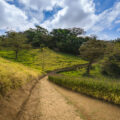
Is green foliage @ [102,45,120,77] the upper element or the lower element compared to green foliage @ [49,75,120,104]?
upper

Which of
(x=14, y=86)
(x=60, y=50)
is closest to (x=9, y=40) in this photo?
(x=60, y=50)

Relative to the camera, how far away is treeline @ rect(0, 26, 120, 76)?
1421 cm

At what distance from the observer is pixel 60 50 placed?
183 ft

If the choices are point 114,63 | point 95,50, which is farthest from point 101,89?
point 95,50

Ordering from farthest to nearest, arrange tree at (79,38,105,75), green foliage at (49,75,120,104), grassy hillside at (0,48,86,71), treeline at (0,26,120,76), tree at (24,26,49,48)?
tree at (24,26,49,48), grassy hillside at (0,48,86,71), tree at (79,38,105,75), treeline at (0,26,120,76), green foliage at (49,75,120,104)

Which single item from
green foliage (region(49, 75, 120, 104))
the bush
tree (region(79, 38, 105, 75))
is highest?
tree (region(79, 38, 105, 75))

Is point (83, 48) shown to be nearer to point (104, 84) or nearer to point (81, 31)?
point (104, 84)

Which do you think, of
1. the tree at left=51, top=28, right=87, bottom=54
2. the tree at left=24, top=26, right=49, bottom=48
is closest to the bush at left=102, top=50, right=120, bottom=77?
the tree at left=51, top=28, right=87, bottom=54

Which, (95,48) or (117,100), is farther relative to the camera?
(95,48)

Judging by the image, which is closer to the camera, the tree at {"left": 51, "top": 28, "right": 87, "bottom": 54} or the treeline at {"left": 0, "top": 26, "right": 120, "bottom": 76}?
the treeline at {"left": 0, "top": 26, "right": 120, "bottom": 76}

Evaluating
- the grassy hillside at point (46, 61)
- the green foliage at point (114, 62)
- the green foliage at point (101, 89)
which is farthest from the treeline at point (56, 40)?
the green foliage at point (101, 89)

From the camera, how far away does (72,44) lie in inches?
2050

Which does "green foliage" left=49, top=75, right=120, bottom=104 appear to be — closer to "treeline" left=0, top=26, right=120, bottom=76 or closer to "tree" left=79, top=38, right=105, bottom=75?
"treeline" left=0, top=26, right=120, bottom=76

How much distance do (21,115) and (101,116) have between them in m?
3.94
